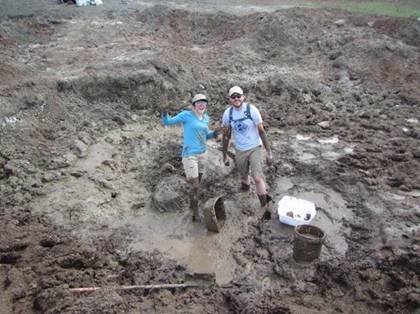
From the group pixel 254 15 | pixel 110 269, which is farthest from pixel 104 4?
pixel 110 269

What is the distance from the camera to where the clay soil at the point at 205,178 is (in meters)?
5.63

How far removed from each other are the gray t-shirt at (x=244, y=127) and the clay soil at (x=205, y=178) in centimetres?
109

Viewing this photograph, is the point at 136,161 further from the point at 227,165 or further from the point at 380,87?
the point at 380,87

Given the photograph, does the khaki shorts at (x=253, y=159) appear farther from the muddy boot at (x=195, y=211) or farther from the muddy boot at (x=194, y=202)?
the muddy boot at (x=195, y=211)

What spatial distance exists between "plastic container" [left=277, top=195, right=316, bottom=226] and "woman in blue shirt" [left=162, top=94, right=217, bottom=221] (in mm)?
1348

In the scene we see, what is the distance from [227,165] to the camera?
768cm

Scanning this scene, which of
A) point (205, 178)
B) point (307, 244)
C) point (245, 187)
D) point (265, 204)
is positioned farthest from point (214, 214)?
point (307, 244)

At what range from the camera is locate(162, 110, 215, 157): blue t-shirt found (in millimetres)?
6711

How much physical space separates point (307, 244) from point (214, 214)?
58.4 inches

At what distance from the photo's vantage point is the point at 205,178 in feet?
26.0

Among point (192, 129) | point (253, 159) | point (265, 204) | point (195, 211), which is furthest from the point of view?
point (265, 204)

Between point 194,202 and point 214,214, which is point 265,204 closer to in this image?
point 214,214

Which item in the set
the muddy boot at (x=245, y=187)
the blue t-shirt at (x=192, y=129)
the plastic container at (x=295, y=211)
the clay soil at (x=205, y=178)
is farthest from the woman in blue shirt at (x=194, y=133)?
the plastic container at (x=295, y=211)

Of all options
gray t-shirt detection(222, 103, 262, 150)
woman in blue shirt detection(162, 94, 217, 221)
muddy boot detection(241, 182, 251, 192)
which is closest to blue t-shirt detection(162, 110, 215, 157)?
woman in blue shirt detection(162, 94, 217, 221)
